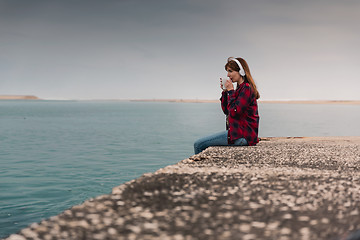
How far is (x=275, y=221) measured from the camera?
144 inches

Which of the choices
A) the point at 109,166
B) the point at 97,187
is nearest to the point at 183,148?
the point at 109,166

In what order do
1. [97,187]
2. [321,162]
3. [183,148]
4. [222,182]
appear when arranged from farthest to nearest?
[183,148], [97,187], [321,162], [222,182]

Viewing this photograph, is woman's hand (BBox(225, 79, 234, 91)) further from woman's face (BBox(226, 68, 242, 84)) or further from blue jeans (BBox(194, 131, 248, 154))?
blue jeans (BBox(194, 131, 248, 154))

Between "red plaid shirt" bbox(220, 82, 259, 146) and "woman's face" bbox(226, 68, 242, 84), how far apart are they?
223 mm

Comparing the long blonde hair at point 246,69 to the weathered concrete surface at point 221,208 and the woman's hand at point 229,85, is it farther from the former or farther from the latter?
the weathered concrete surface at point 221,208

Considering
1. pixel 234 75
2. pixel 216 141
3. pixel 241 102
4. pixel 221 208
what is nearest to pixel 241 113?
pixel 241 102

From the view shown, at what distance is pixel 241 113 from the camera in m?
8.48

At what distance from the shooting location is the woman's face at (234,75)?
28.0ft

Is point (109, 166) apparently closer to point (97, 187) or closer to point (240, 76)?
point (97, 187)

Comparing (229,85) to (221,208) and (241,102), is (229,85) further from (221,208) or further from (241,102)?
(221,208)

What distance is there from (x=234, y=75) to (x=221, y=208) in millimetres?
5063

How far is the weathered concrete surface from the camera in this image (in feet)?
11.1

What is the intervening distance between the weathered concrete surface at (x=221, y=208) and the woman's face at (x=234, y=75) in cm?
289

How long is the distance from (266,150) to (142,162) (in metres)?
13.9
